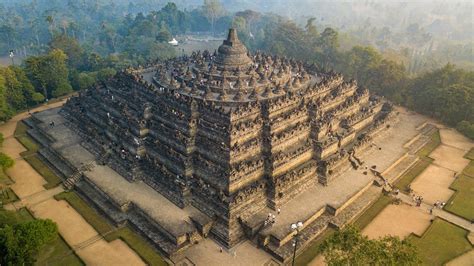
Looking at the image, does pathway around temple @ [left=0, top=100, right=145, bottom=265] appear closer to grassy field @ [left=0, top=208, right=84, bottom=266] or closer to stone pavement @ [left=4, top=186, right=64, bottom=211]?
stone pavement @ [left=4, top=186, right=64, bottom=211]

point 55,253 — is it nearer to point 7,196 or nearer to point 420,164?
point 7,196

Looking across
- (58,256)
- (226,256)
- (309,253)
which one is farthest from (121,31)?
(309,253)

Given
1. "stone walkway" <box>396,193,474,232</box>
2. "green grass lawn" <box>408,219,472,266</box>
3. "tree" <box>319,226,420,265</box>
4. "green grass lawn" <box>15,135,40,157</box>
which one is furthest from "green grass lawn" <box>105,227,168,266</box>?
"stone walkway" <box>396,193,474,232</box>

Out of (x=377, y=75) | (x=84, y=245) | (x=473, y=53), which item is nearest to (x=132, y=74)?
(x=84, y=245)

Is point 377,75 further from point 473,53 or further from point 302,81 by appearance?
point 473,53

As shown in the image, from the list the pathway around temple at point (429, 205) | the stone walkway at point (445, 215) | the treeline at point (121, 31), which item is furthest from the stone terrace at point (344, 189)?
the treeline at point (121, 31)

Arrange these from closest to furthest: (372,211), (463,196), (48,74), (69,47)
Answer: (372,211) → (463,196) → (48,74) → (69,47)
